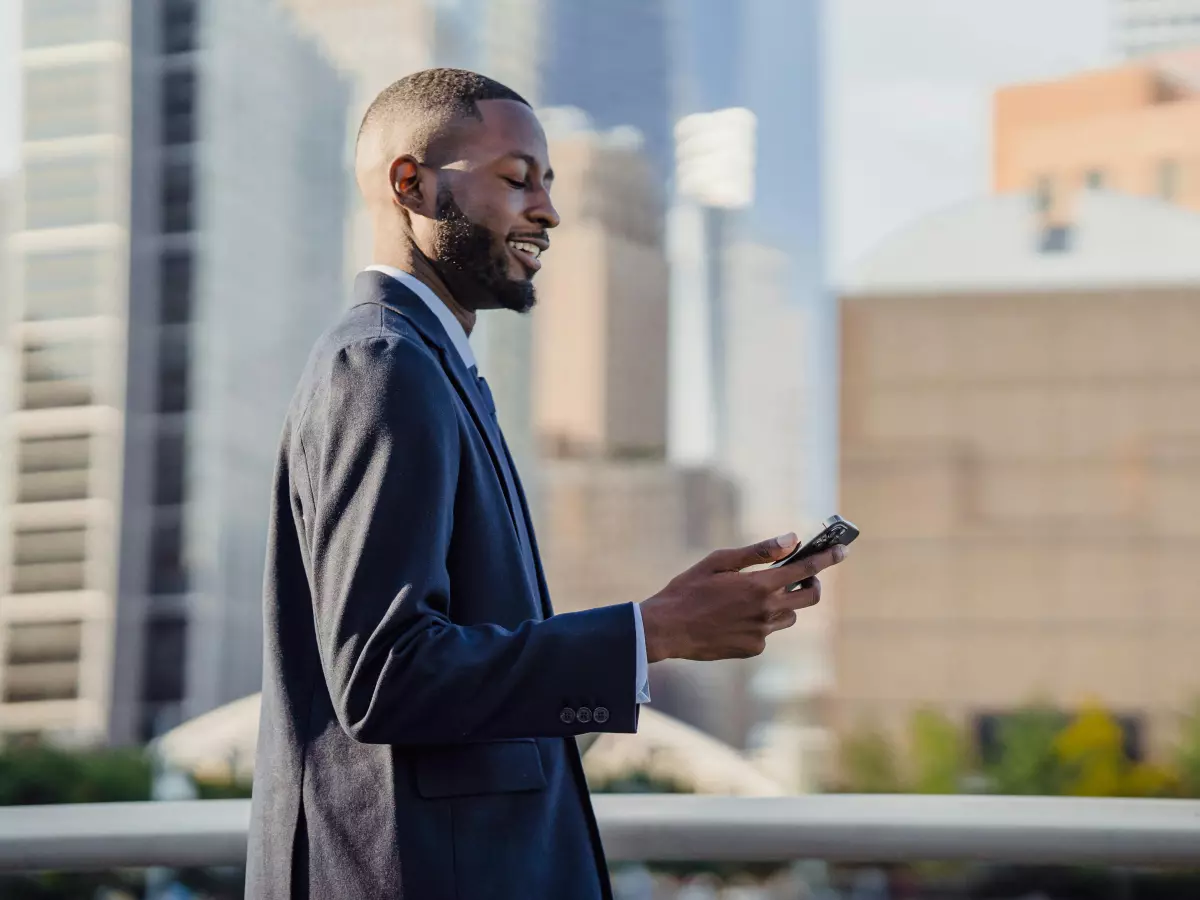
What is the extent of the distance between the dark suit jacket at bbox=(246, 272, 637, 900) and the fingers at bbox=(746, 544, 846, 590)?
10cm

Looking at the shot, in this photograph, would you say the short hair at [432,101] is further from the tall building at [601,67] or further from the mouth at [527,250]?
the tall building at [601,67]

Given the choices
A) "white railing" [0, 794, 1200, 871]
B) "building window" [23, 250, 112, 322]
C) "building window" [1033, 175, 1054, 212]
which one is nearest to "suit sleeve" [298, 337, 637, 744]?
"white railing" [0, 794, 1200, 871]

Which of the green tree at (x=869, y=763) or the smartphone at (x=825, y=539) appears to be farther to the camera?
the green tree at (x=869, y=763)

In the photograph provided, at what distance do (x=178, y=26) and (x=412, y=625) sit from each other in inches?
2194

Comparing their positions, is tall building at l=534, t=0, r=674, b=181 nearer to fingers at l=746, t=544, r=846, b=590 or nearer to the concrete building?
the concrete building

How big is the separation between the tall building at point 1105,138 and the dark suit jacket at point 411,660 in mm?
40181

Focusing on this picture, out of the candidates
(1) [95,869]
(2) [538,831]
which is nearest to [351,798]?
(2) [538,831]

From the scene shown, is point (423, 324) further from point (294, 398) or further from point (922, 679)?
point (922, 679)

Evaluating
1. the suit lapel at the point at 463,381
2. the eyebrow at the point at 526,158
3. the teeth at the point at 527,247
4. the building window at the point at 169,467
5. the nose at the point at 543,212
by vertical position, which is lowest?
the suit lapel at the point at 463,381

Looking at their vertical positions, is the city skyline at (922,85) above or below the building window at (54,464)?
above

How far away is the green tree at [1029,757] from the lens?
3083 cm

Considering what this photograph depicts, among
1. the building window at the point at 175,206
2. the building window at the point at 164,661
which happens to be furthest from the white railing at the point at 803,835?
the building window at the point at 175,206

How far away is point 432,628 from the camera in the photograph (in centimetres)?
99

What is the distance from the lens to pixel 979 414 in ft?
115
